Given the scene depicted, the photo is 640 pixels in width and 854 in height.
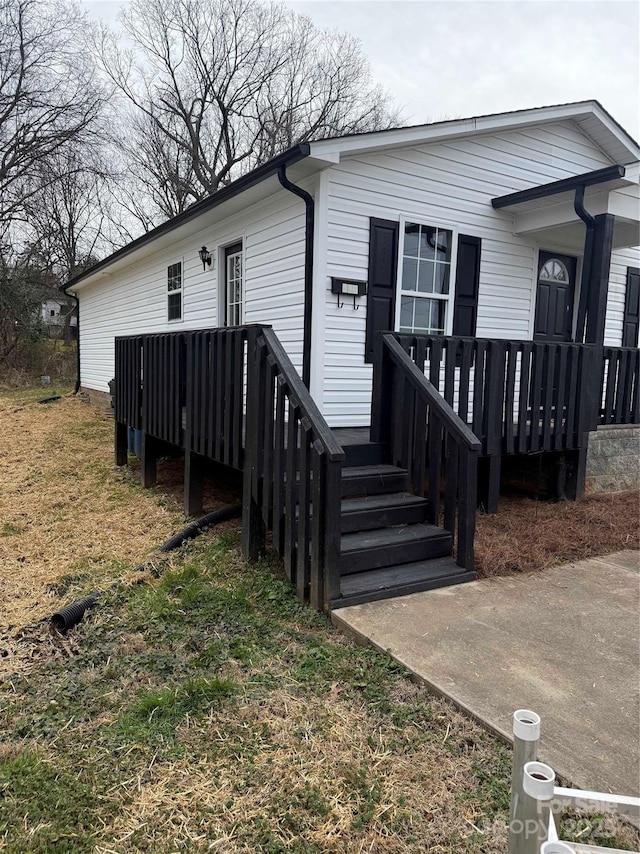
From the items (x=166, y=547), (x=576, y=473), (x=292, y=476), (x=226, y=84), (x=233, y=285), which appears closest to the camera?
(x=292, y=476)

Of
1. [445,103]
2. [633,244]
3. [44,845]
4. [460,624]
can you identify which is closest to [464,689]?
[460,624]

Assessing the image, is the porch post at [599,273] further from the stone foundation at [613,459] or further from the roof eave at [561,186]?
the stone foundation at [613,459]

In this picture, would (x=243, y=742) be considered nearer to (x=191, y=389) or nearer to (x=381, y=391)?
(x=381, y=391)

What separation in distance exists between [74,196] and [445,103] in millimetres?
15323

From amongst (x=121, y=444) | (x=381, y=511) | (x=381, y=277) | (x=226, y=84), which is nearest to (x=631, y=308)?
(x=381, y=277)

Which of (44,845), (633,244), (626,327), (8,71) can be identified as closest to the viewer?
(44,845)

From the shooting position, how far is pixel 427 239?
238 inches

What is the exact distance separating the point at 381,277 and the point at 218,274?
2.68 metres

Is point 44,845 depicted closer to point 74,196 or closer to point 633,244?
point 633,244

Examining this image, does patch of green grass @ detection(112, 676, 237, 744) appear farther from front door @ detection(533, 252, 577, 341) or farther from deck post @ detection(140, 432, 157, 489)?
front door @ detection(533, 252, 577, 341)

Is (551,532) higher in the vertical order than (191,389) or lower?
lower

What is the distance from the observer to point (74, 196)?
928 inches

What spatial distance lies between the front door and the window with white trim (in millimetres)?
1443

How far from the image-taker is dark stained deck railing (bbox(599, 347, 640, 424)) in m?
5.97
